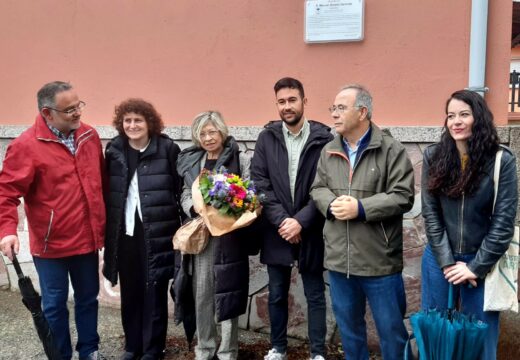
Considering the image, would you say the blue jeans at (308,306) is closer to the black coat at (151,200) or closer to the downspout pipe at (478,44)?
the black coat at (151,200)

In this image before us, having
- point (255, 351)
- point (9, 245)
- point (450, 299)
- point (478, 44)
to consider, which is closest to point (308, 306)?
point (255, 351)

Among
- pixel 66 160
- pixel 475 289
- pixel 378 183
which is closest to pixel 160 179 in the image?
pixel 66 160

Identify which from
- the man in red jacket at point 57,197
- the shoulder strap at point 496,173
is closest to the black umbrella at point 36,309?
the man in red jacket at point 57,197

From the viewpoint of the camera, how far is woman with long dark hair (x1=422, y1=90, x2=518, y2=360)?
95.6 inches

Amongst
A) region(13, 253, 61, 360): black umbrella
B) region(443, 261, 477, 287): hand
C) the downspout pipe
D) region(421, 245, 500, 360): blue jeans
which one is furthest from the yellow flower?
the downspout pipe

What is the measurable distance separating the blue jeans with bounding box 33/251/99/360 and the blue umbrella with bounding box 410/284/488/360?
2229mm

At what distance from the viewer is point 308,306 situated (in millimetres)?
3309

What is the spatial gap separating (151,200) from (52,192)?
25.0 inches

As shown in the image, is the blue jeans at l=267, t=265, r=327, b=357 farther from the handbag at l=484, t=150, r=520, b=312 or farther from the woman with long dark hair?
the handbag at l=484, t=150, r=520, b=312

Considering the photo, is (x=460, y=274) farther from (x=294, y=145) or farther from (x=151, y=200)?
(x=151, y=200)

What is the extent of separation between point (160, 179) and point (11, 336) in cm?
209

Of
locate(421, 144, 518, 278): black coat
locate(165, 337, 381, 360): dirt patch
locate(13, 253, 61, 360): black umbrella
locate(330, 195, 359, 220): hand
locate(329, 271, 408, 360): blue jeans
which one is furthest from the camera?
locate(165, 337, 381, 360): dirt patch

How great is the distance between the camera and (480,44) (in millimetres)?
3346

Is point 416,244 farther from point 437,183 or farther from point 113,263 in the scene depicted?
point 113,263
